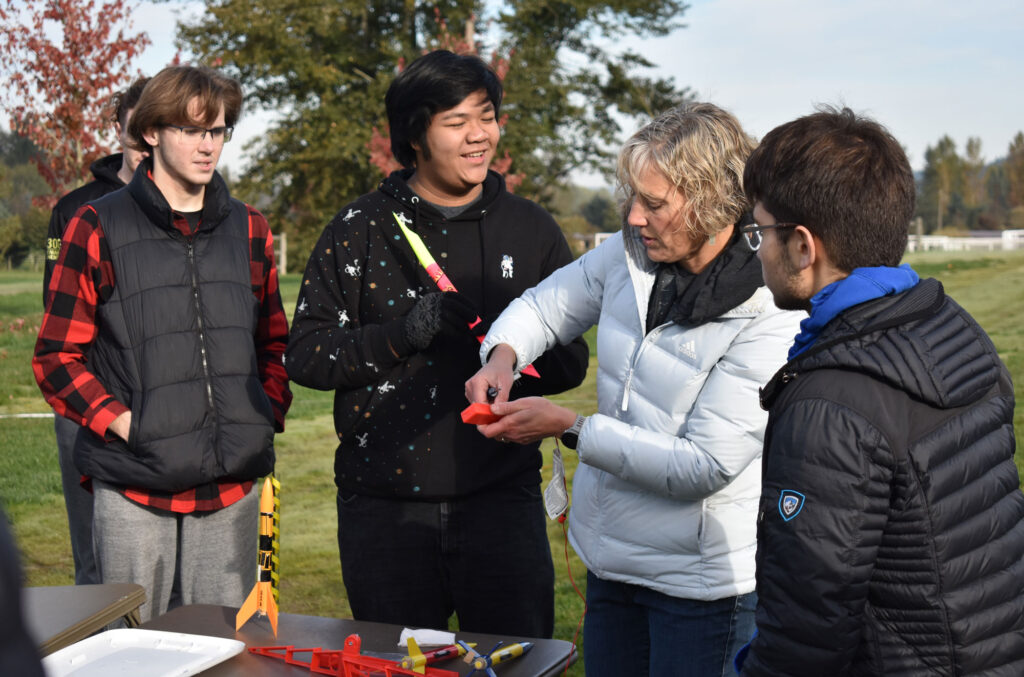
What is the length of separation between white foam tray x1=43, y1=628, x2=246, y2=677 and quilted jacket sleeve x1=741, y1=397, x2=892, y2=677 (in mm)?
1121

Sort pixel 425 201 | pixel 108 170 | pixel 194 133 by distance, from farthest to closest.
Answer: pixel 108 170 → pixel 194 133 → pixel 425 201

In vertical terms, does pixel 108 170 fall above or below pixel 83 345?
above

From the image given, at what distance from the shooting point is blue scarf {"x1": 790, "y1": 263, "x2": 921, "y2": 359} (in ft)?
5.12

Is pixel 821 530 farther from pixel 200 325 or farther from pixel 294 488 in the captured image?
pixel 294 488

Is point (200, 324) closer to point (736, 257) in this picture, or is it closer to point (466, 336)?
point (466, 336)

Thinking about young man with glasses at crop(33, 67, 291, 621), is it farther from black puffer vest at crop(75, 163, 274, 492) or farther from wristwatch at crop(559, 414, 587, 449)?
wristwatch at crop(559, 414, 587, 449)

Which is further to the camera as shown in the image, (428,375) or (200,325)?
(200,325)

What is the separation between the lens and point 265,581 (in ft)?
7.38

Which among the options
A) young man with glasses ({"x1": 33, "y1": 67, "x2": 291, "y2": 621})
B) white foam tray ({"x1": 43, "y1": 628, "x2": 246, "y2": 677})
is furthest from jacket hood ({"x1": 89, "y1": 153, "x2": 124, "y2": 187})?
white foam tray ({"x1": 43, "y1": 628, "x2": 246, "y2": 677})

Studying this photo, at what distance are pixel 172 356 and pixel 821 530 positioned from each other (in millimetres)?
2039

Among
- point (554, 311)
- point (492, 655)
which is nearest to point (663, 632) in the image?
point (492, 655)

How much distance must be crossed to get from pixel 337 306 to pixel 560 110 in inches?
994

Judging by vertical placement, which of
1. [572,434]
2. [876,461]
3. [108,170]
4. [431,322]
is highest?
[108,170]

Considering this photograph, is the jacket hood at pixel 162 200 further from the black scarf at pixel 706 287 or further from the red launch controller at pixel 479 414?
the black scarf at pixel 706 287
